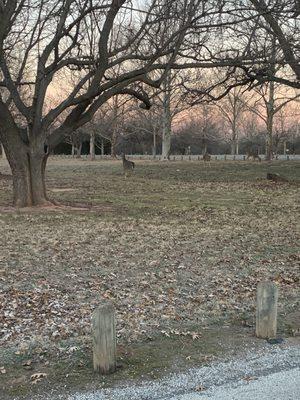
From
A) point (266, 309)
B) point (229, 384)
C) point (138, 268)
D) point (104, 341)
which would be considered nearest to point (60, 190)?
point (138, 268)

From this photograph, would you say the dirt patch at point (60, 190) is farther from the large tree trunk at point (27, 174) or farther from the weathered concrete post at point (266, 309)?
the weathered concrete post at point (266, 309)

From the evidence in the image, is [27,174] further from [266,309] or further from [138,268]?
[266,309]

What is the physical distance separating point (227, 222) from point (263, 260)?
156 inches

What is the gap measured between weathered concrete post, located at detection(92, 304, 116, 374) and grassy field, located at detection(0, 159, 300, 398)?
52cm

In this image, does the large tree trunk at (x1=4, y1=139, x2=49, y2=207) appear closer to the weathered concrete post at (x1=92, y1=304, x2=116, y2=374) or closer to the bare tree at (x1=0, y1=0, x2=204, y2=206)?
the bare tree at (x1=0, y1=0, x2=204, y2=206)

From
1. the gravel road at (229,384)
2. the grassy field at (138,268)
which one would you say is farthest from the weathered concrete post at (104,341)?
the grassy field at (138,268)

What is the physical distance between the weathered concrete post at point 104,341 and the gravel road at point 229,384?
307mm

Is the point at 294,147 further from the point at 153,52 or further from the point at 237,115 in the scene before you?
the point at 153,52

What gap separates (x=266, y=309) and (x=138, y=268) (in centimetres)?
310

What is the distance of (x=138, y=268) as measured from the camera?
778 centimetres

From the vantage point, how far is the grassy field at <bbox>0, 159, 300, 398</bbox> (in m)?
5.31

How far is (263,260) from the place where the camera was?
8.52 metres

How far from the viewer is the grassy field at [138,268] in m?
5.31

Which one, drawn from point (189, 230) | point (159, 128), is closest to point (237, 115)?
point (159, 128)
